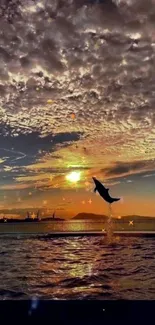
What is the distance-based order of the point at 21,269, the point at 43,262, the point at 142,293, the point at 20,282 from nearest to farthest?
the point at 142,293 → the point at 20,282 → the point at 21,269 → the point at 43,262

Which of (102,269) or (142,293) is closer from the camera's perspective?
(142,293)

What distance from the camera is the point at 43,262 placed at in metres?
18.6

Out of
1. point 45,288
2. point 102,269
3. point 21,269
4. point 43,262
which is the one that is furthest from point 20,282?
point 43,262

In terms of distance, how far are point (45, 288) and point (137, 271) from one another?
5.19 metres
